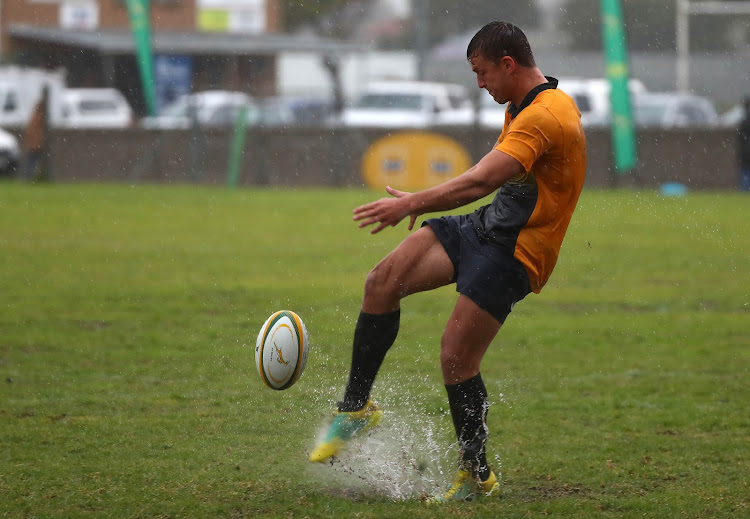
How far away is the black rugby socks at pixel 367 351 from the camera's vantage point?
4.23 meters

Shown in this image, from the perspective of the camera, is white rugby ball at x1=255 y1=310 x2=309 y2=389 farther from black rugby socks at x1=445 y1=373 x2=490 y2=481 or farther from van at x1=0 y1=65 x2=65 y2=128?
van at x1=0 y1=65 x2=65 y2=128

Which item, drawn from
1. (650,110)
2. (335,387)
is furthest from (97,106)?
(335,387)

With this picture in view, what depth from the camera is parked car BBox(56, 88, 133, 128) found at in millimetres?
27547

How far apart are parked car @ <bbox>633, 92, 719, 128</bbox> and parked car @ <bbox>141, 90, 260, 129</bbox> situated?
8170 mm

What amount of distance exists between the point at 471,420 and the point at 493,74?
52.9 inches

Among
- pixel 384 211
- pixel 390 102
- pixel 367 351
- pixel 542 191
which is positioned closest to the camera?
pixel 384 211

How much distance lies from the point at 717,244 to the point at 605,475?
30.9 feet

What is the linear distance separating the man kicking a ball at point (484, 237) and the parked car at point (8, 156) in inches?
805

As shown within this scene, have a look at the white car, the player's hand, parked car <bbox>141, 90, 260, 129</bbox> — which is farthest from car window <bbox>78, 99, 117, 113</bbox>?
the player's hand

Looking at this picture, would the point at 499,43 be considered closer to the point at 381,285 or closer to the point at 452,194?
the point at 452,194

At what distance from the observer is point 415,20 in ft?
66.4

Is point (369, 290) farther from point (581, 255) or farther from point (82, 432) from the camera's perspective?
point (581, 255)

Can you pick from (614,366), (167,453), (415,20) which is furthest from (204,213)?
(167,453)

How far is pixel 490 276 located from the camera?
3.98 m
